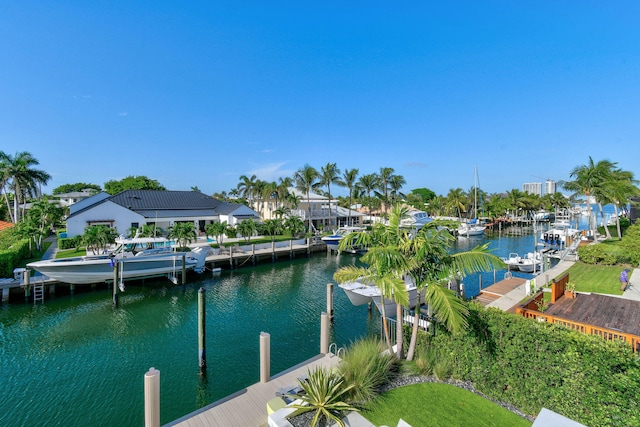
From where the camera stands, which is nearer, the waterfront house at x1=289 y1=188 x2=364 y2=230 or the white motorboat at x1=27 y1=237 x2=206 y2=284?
the white motorboat at x1=27 y1=237 x2=206 y2=284

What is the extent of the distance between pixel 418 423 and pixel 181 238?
26.4m

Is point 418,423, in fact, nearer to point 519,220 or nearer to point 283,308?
point 283,308

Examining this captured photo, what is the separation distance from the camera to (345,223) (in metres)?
56.7

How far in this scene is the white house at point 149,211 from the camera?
33844 mm

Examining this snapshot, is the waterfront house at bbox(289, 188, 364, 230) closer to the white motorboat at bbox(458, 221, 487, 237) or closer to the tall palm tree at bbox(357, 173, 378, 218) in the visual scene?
the tall palm tree at bbox(357, 173, 378, 218)

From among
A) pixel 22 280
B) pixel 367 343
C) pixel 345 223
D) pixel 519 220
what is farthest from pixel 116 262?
pixel 519 220

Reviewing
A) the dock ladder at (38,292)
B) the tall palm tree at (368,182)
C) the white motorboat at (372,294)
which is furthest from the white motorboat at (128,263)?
the tall palm tree at (368,182)

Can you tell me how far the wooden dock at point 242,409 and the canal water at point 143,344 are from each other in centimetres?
202

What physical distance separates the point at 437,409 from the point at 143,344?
12.4m

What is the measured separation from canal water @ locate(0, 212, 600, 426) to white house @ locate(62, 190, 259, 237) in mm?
16935

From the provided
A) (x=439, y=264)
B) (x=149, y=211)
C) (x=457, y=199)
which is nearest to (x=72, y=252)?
(x=149, y=211)

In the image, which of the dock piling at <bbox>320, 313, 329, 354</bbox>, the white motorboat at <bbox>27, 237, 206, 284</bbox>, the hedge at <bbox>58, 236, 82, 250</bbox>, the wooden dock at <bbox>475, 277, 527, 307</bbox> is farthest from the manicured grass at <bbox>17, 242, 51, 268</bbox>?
the wooden dock at <bbox>475, 277, 527, 307</bbox>

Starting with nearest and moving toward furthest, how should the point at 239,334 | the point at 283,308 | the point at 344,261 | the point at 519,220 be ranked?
the point at 239,334
the point at 283,308
the point at 344,261
the point at 519,220

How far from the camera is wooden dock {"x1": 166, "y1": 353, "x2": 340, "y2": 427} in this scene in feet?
23.5
